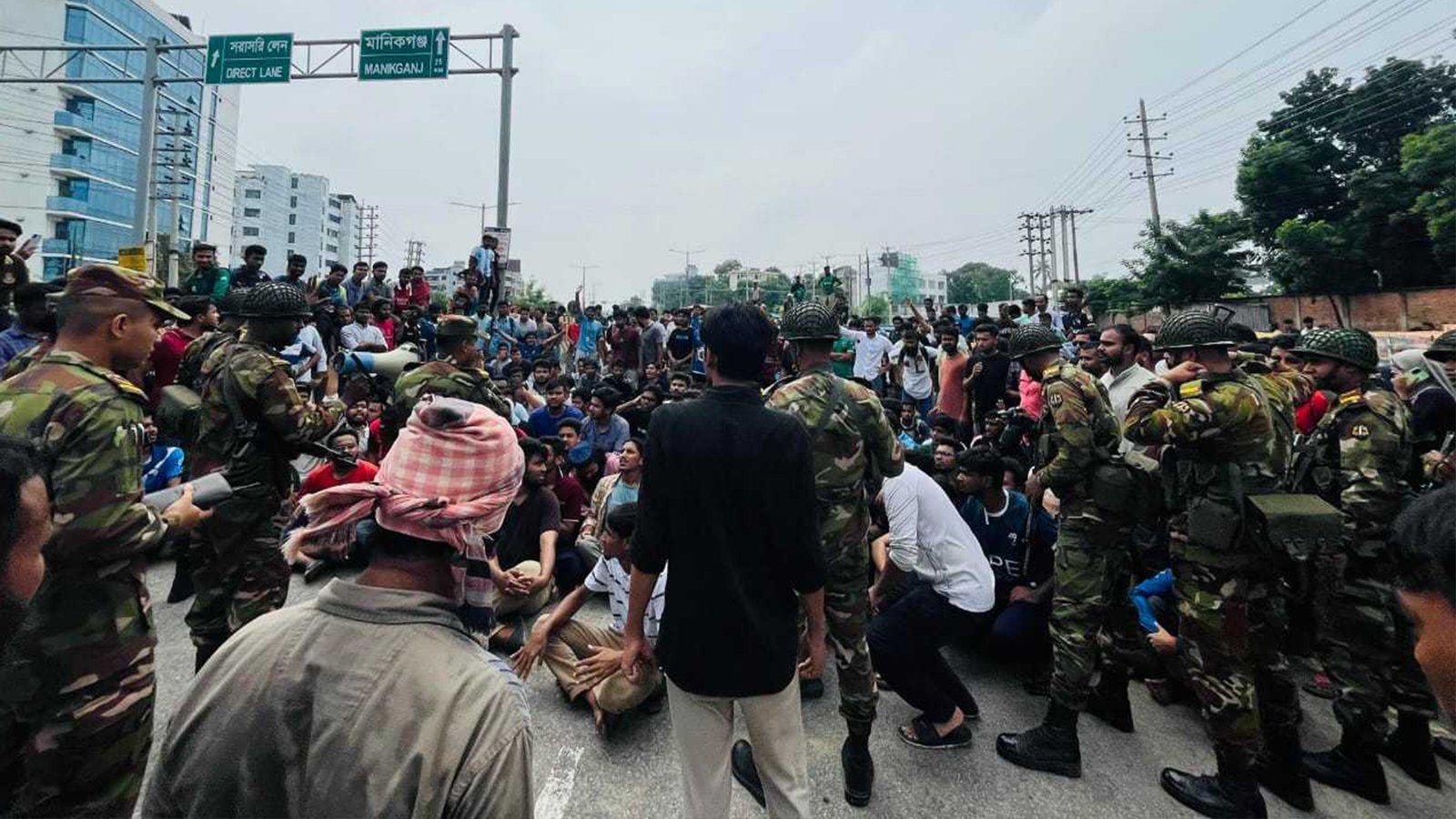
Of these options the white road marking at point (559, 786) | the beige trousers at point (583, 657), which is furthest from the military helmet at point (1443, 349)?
the white road marking at point (559, 786)

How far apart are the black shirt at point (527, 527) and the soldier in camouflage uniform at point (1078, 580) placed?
3325mm

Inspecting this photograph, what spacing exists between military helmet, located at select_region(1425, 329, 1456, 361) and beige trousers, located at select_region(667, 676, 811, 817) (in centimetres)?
418

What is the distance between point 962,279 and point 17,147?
3938 inches

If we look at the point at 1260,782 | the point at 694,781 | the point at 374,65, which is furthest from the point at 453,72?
the point at 1260,782

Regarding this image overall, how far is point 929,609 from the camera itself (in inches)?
133

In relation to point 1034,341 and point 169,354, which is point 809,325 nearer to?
point 1034,341

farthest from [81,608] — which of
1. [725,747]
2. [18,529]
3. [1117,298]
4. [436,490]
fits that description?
[1117,298]

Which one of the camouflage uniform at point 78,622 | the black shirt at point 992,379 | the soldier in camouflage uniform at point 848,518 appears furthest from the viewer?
the black shirt at point 992,379

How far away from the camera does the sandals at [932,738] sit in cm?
326

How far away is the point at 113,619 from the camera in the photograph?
6.67ft

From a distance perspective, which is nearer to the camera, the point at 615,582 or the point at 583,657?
the point at 615,582

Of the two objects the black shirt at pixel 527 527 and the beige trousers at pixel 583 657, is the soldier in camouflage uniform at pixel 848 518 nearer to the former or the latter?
the beige trousers at pixel 583 657

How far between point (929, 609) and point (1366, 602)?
7.11 ft

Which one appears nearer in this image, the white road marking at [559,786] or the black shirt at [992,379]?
the white road marking at [559,786]
